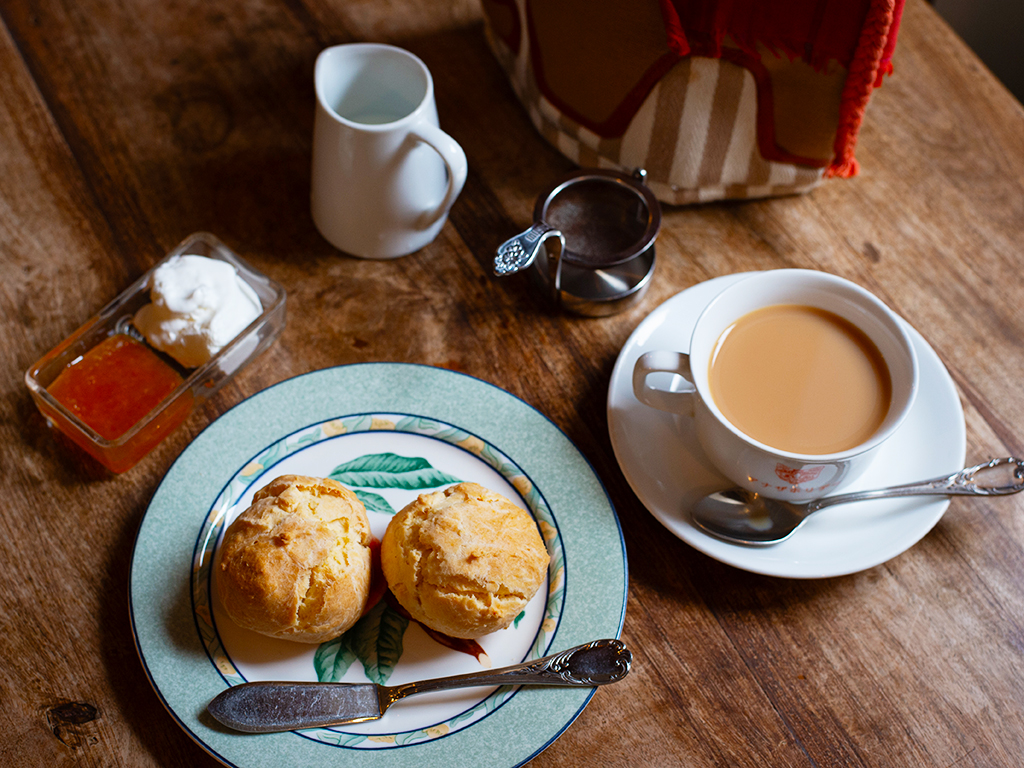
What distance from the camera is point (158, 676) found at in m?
0.80

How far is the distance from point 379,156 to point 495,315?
0.26m

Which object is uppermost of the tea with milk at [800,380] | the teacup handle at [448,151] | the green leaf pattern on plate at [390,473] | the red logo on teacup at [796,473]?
the teacup handle at [448,151]

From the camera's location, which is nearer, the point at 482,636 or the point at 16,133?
the point at 482,636

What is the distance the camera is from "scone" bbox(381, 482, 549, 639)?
783mm

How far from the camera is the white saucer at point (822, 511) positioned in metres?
0.87

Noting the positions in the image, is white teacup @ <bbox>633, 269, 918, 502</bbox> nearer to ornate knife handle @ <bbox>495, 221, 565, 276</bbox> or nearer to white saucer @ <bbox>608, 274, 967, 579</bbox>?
white saucer @ <bbox>608, 274, 967, 579</bbox>

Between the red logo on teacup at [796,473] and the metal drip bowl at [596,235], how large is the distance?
334mm

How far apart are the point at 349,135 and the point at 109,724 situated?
2.32 ft

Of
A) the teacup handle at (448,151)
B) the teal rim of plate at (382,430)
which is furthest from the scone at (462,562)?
the teacup handle at (448,151)

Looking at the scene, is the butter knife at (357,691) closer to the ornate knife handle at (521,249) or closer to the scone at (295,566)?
the scone at (295,566)

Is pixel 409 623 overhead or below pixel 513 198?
below

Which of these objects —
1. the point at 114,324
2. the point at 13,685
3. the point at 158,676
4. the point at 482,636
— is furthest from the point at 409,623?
the point at 114,324

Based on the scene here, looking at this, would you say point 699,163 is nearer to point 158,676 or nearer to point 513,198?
point 513,198

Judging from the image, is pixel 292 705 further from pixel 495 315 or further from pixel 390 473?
pixel 495 315
